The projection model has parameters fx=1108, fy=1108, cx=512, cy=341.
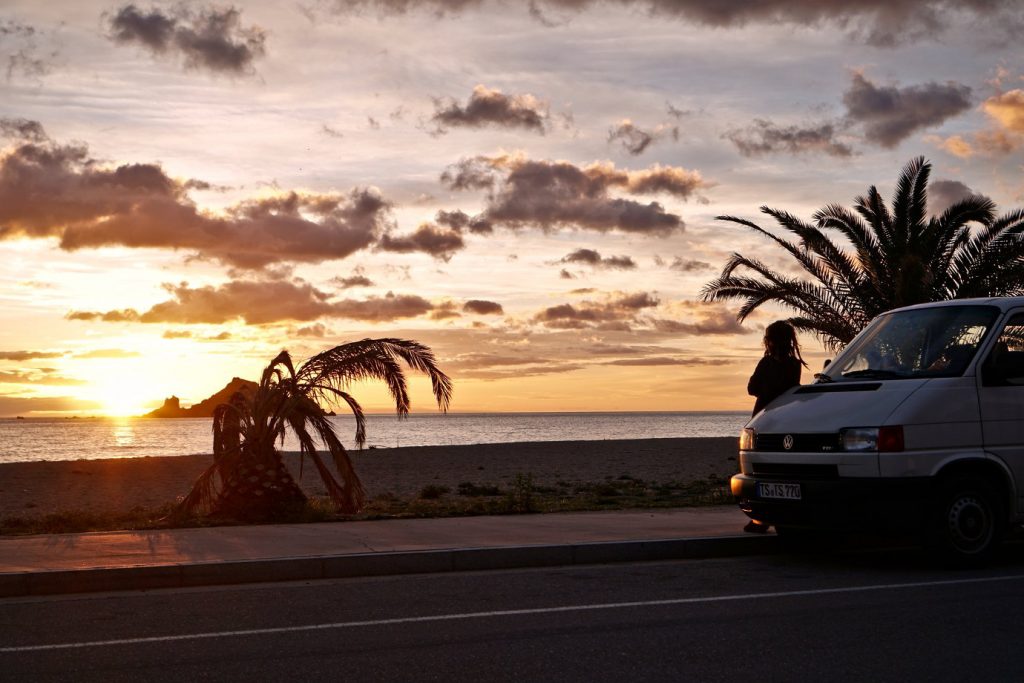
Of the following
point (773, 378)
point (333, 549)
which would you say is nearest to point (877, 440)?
point (773, 378)

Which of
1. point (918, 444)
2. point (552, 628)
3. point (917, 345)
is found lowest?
point (552, 628)

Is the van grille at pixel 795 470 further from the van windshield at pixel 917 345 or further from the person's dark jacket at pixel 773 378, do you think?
the person's dark jacket at pixel 773 378

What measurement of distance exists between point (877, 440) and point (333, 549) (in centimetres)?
502

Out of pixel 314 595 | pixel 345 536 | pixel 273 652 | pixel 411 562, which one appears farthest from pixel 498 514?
pixel 273 652

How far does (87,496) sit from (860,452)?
25.5 metres

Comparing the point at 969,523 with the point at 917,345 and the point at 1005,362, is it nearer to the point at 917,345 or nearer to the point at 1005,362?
the point at 1005,362

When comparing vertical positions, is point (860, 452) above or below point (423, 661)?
above

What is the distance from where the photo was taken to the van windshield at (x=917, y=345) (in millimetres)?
9961

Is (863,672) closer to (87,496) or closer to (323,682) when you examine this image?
(323,682)

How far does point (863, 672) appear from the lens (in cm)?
602

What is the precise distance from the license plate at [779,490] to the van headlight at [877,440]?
2.00 ft

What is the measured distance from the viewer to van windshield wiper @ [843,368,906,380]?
1003 centimetres

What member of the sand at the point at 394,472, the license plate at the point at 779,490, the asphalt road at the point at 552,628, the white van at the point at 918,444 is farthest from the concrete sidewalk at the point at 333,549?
the sand at the point at 394,472

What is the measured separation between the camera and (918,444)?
30.9 ft
